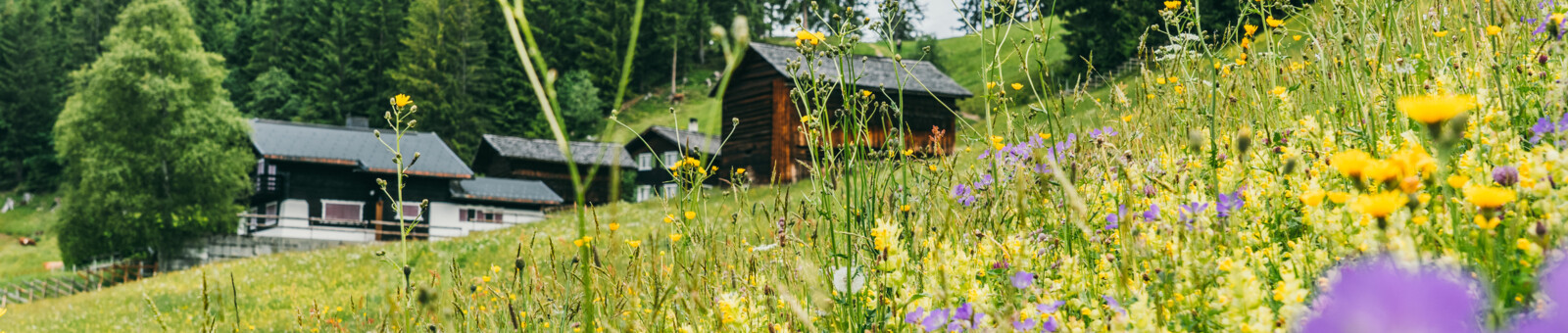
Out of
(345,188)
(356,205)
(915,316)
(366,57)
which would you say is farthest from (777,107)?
(366,57)

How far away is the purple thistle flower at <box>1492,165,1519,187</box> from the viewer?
1.06 m

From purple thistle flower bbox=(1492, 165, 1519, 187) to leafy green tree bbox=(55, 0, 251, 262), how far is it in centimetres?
3093

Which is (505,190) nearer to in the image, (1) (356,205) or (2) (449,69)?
(1) (356,205)

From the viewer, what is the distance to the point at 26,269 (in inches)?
1358

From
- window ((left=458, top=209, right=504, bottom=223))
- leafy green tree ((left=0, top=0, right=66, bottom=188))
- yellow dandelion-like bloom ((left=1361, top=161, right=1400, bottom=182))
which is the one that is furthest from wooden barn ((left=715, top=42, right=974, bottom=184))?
leafy green tree ((left=0, top=0, right=66, bottom=188))

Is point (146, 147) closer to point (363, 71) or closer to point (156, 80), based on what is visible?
point (156, 80)

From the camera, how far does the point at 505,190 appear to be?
35156 millimetres

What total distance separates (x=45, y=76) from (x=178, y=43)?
109 feet

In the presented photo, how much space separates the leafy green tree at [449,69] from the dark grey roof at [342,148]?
29.0ft

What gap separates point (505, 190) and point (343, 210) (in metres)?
6.16

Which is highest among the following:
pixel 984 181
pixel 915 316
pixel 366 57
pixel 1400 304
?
pixel 366 57

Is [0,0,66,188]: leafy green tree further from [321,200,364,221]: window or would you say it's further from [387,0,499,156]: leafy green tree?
[321,200,364,221]: window

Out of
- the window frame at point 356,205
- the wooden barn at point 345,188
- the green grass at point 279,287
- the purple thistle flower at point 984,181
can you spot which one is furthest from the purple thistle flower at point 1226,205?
the window frame at point 356,205

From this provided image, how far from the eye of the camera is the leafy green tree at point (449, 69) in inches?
1752
